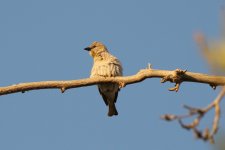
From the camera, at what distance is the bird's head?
9.45m

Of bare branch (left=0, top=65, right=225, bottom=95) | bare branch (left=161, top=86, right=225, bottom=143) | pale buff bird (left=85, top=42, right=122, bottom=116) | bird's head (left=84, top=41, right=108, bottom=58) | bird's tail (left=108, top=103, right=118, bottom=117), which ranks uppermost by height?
bird's head (left=84, top=41, right=108, bottom=58)

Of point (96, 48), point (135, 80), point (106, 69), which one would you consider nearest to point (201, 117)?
point (135, 80)

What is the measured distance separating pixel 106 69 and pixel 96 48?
1502 mm

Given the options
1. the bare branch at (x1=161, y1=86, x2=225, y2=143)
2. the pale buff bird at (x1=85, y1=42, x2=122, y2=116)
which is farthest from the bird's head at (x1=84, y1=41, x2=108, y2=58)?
the bare branch at (x1=161, y1=86, x2=225, y2=143)

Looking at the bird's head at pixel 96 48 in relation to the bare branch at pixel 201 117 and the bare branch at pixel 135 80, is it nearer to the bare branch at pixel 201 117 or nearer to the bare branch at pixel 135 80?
the bare branch at pixel 135 80

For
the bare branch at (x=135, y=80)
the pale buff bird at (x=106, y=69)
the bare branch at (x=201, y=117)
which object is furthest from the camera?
the pale buff bird at (x=106, y=69)

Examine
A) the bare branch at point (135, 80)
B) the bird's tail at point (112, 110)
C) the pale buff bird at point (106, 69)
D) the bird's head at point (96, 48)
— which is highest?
the bird's head at point (96, 48)

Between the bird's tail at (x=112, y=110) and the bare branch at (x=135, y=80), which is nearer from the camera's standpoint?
the bare branch at (x=135, y=80)

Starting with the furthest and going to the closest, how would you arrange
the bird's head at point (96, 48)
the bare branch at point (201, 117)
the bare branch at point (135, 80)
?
the bird's head at point (96, 48) → the bare branch at point (135, 80) → the bare branch at point (201, 117)

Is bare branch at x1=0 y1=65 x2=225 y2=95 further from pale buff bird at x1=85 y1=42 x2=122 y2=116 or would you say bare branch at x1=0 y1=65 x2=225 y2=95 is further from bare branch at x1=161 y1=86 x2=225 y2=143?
bare branch at x1=161 y1=86 x2=225 y2=143

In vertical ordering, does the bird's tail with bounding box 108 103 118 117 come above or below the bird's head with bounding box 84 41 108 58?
below

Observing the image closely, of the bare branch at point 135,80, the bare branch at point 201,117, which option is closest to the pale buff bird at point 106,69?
the bare branch at point 135,80

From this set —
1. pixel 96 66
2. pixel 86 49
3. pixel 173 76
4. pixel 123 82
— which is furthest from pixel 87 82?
pixel 86 49

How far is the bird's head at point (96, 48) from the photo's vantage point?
31.0 feet
